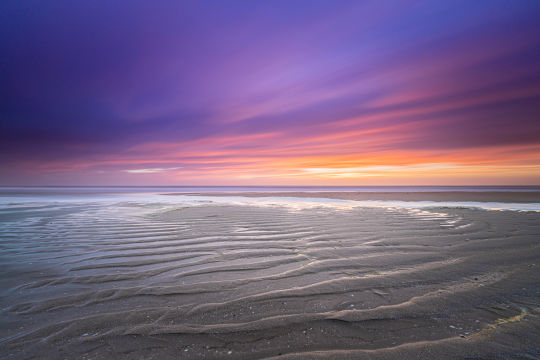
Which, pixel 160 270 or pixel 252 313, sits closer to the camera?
pixel 252 313

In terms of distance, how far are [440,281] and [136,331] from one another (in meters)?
3.81

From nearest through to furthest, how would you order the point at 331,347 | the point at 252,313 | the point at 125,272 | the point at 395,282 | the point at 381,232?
1. the point at 331,347
2. the point at 252,313
3. the point at 395,282
4. the point at 125,272
5. the point at 381,232

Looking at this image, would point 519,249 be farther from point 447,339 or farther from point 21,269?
point 21,269

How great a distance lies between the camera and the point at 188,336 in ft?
8.11

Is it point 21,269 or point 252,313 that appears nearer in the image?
point 252,313

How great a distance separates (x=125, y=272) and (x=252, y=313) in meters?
2.48

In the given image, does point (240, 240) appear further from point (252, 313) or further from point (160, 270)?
point (252, 313)

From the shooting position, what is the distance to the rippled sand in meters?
2.31

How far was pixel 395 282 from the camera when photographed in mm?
3695

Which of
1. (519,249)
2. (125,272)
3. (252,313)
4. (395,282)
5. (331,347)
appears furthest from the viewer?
(519,249)

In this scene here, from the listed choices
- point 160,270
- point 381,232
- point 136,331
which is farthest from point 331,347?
point 381,232

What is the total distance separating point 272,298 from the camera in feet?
10.6

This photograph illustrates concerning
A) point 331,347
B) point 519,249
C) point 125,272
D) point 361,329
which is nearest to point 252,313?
point 331,347

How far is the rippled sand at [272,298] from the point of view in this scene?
2.31 meters
